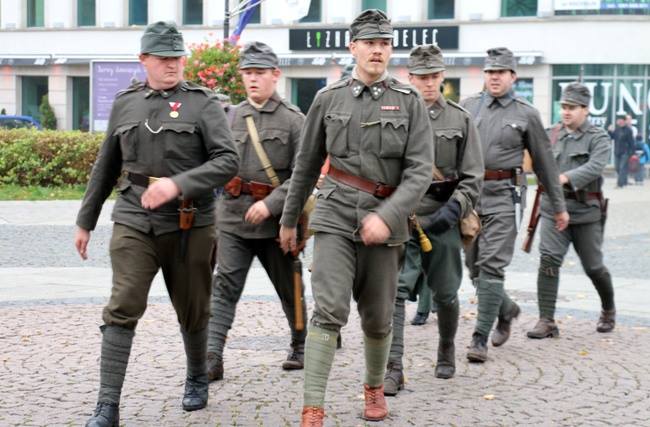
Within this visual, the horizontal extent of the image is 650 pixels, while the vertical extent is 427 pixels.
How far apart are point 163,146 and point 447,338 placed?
7.40 ft

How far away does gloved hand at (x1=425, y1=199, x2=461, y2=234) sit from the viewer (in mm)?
7254

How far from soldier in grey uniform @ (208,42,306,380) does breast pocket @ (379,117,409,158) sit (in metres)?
1.43

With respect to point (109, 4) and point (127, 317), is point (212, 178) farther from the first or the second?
point (109, 4)

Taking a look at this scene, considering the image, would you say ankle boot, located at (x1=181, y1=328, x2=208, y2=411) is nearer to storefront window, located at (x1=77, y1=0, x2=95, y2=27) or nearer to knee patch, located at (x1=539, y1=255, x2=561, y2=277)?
knee patch, located at (x1=539, y1=255, x2=561, y2=277)

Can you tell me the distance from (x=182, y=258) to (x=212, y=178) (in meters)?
0.44

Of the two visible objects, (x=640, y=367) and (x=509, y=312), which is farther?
(x=509, y=312)

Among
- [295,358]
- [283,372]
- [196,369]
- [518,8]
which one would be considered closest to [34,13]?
[518,8]

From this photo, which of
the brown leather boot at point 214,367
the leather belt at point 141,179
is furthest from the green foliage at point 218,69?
the leather belt at point 141,179

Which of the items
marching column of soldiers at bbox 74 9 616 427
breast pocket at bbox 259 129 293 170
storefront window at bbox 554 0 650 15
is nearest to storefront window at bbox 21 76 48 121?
storefront window at bbox 554 0 650 15

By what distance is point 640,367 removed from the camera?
26.4 ft

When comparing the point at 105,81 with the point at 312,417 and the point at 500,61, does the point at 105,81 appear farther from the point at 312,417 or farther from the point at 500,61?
the point at 312,417

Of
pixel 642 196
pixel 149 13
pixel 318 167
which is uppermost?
pixel 149 13

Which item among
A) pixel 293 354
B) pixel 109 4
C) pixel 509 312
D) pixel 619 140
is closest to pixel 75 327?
pixel 293 354

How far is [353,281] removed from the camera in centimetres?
623
